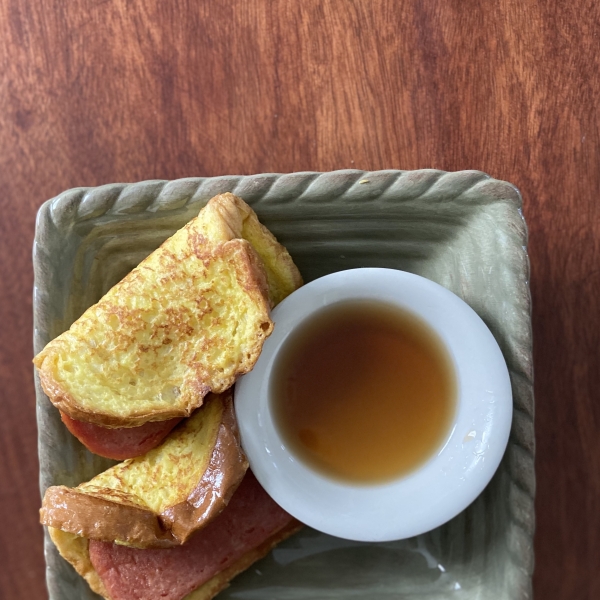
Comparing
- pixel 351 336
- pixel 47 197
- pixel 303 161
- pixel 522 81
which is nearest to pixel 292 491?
pixel 351 336

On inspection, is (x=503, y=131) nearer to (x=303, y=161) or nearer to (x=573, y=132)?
(x=573, y=132)

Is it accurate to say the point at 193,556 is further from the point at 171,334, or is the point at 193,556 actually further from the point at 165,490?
the point at 171,334

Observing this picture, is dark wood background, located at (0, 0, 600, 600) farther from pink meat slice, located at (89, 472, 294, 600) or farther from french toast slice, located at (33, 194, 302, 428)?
pink meat slice, located at (89, 472, 294, 600)

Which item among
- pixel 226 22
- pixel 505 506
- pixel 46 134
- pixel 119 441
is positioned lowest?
pixel 505 506

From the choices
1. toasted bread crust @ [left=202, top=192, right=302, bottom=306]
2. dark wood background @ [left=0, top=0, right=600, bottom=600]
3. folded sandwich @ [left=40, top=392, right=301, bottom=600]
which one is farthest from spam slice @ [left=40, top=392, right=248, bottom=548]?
dark wood background @ [left=0, top=0, right=600, bottom=600]

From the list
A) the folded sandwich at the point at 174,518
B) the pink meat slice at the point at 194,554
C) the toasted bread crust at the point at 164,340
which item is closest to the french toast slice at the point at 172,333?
Result: the toasted bread crust at the point at 164,340

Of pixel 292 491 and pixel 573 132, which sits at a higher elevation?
pixel 573 132
